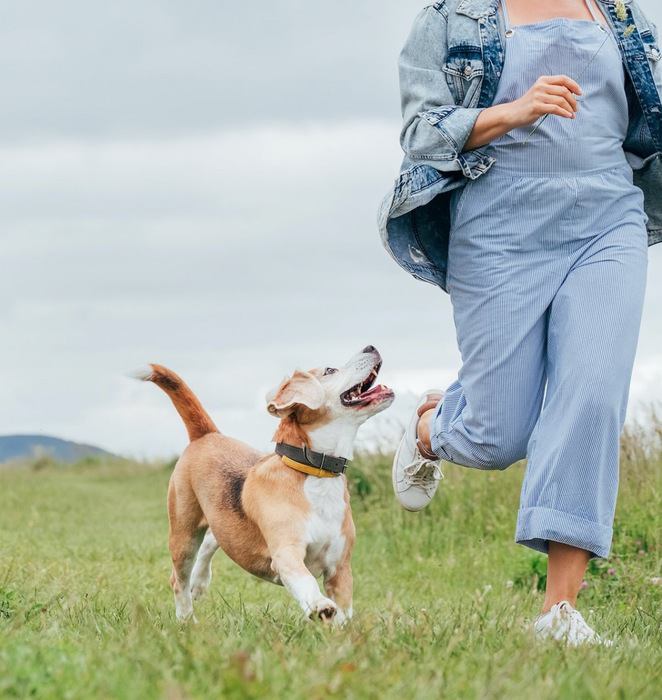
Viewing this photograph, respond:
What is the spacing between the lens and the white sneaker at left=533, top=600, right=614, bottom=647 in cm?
400

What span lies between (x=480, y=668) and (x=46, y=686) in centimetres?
115

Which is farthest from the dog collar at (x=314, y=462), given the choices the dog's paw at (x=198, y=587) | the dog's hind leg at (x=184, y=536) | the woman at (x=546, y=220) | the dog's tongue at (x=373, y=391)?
the dog's paw at (x=198, y=587)

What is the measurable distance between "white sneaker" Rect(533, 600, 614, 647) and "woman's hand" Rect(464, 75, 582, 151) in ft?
5.82

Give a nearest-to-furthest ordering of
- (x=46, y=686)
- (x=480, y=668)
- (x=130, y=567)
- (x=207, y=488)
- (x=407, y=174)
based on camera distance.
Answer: (x=46, y=686)
(x=480, y=668)
(x=407, y=174)
(x=207, y=488)
(x=130, y=567)

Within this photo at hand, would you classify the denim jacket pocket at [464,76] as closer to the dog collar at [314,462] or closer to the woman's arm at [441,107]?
the woman's arm at [441,107]

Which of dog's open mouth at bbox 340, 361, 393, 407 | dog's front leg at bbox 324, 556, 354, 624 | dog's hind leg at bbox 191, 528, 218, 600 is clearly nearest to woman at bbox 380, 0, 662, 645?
dog's open mouth at bbox 340, 361, 393, 407

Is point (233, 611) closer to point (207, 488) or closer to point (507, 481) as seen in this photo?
point (207, 488)

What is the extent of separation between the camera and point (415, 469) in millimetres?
5945

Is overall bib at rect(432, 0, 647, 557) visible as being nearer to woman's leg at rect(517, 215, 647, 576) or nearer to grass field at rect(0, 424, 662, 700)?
woman's leg at rect(517, 215, 647, 576)

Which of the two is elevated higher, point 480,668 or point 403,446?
point 480,668

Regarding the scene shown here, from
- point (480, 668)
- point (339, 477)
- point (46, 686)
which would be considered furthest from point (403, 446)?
point (46, 686)

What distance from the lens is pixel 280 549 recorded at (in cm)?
521

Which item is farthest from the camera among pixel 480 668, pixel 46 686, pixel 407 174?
pixel 407 174

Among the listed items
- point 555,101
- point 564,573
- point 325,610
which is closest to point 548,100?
point 555,101
